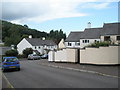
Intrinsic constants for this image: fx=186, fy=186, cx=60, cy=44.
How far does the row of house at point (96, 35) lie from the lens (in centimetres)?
4231

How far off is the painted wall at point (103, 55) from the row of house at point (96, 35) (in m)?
13.5

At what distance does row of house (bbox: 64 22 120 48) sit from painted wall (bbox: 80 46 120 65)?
13530 millimetres

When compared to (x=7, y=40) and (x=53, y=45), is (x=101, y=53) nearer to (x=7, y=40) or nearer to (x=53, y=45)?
(x=53, y=45)

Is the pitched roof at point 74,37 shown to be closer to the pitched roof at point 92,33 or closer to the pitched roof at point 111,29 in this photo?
the pitched roof at point 92,33

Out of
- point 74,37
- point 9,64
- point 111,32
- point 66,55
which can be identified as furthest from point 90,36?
point 9,64

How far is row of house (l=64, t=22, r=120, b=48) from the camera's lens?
139 feet

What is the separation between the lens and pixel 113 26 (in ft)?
146

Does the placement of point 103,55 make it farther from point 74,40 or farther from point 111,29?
point 74,40

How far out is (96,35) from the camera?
163 ft

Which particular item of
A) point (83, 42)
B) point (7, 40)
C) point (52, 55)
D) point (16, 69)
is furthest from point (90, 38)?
point (7, 40)

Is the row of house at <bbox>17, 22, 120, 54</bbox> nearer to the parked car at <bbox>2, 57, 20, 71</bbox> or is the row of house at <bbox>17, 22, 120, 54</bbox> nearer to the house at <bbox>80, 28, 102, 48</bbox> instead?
the house at <bbox>80, 28, 102, 48</bbox>

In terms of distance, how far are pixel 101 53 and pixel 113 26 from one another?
27412 mm

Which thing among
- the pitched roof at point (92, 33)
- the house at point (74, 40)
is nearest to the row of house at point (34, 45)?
the house at point (74, 40)

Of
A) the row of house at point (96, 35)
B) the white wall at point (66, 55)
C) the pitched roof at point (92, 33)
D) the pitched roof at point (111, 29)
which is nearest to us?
the white wall at point (66, 55)
